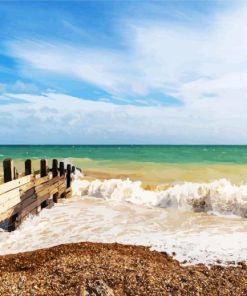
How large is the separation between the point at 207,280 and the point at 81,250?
256 centimetres

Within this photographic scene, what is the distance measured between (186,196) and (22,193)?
6.82m

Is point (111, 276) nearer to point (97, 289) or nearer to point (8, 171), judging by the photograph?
point (97, 289)

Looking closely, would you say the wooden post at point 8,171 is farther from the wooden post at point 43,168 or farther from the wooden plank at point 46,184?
the wooden post at point 43,168

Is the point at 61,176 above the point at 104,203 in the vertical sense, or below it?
above

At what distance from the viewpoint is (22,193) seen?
9695 mm

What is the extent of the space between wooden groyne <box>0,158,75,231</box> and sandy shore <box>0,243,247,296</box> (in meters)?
1.98

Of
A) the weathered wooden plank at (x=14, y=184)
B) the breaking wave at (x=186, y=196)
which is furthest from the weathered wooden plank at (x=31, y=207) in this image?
the breaking wave at (x=186, y=196)

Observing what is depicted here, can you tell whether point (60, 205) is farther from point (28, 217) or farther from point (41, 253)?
point (41, 253)

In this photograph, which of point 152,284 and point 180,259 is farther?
point 180,259

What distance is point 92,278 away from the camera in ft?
17.4

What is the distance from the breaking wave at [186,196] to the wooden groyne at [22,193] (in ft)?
9.06

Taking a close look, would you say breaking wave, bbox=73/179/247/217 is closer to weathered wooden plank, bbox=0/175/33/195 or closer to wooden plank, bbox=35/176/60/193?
wooden plank, bbox=35/176/60/193

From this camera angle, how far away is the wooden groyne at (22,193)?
8537 mm

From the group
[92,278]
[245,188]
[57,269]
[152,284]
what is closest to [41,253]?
[57,269]
